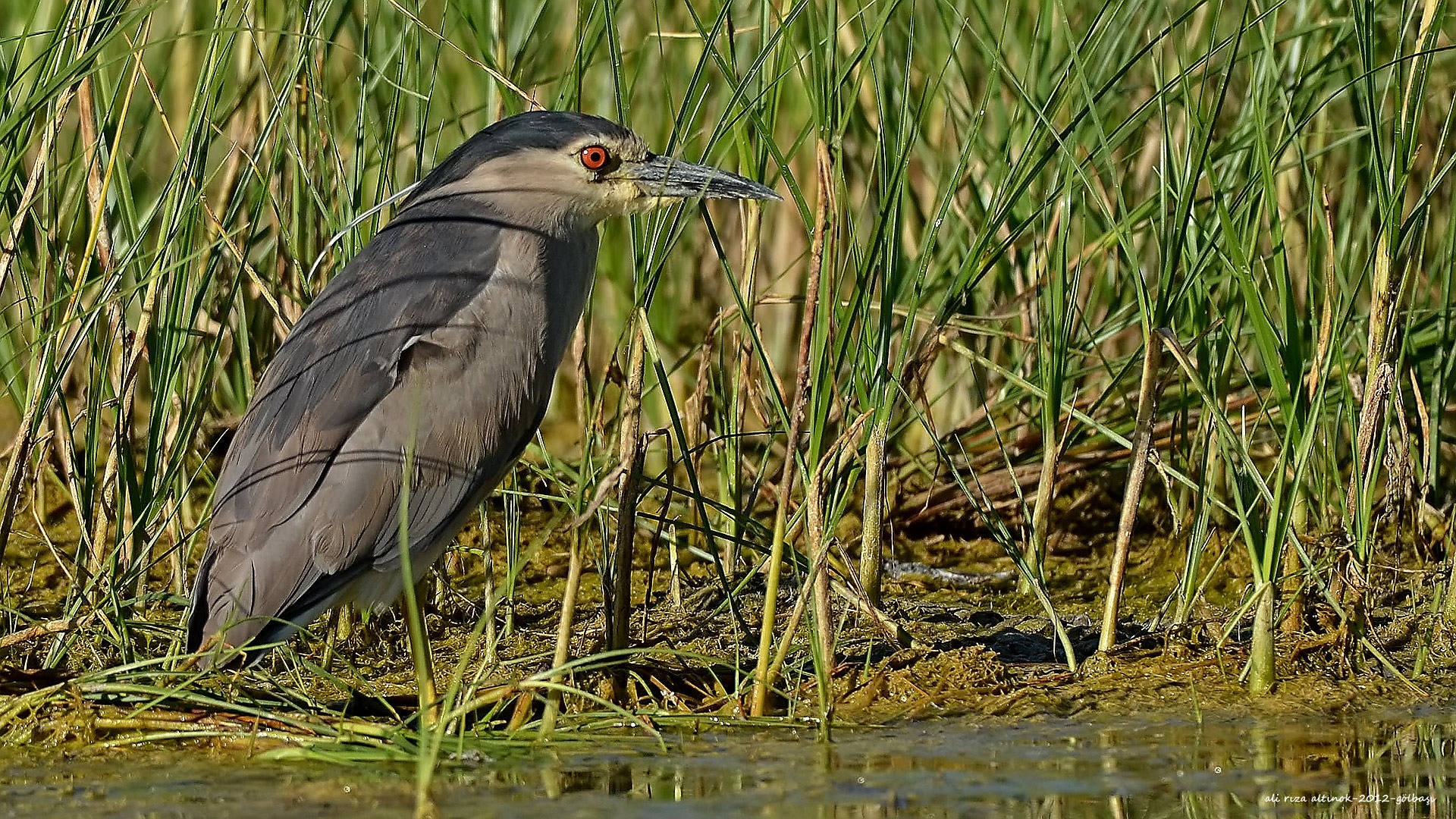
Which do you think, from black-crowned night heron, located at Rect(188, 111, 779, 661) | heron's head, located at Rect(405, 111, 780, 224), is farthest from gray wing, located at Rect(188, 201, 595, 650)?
heron's head, located at Rect(405, 111, 780, 224)

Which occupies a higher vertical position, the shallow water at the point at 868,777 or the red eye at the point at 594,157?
the red eye at the point at 594,157

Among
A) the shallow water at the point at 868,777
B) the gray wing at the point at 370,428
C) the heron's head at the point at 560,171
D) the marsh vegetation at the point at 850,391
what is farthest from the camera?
the heron's head at the point at 560,171

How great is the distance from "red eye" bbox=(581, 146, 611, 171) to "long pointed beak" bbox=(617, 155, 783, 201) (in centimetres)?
6

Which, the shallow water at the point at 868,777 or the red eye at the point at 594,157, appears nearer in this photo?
the shallow water at the point at 868,777

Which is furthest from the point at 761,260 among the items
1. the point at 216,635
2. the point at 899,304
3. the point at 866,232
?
the point at 216,635

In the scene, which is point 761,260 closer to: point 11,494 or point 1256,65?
point 1256,65

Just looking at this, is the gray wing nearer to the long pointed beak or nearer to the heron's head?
the heron's head

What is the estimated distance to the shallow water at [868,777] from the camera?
303cm

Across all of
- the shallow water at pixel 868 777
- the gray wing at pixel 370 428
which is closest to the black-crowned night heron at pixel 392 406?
the gray wing at pixel 370 428

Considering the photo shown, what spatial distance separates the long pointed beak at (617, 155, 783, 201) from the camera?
4.29 meters

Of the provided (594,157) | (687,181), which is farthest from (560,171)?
(687,181)

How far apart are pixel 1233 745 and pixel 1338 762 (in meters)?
0.21

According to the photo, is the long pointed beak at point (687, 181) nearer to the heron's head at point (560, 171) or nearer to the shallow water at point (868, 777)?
the heron's head at point (560, 171)

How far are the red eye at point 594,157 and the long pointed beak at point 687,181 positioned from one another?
6 centimetres
